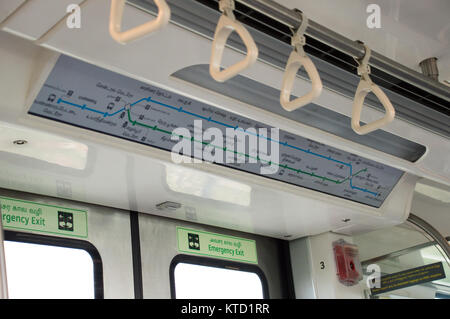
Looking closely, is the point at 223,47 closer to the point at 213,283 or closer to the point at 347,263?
the point at 213,283

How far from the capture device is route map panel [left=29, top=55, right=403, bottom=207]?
89.9 inches

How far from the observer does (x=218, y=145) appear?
2.79 meters

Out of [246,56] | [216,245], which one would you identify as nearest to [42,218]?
[216,245]

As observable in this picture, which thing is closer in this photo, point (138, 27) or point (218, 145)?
point (138, 27)

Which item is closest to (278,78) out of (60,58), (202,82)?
(202,82)

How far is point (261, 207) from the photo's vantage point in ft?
11.0

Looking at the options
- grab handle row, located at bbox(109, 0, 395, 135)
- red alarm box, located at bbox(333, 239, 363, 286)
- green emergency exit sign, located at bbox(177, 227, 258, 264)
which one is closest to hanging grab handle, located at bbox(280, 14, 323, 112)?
grab handle row, located at bbox(109, 0, 395, 135)

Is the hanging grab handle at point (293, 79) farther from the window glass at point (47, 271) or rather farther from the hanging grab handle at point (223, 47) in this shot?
the window glass at point (47, 271)

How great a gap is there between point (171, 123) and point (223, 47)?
99 cm

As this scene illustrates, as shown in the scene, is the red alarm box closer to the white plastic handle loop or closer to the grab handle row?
the grab handle row

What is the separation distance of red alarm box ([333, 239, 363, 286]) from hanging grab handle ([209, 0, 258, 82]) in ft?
7.74

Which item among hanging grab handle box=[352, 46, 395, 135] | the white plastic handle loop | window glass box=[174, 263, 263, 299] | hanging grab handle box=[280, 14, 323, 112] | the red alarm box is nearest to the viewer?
the white plastic handle loop

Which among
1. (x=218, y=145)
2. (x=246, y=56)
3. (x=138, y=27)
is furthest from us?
(x=218, y=145)
